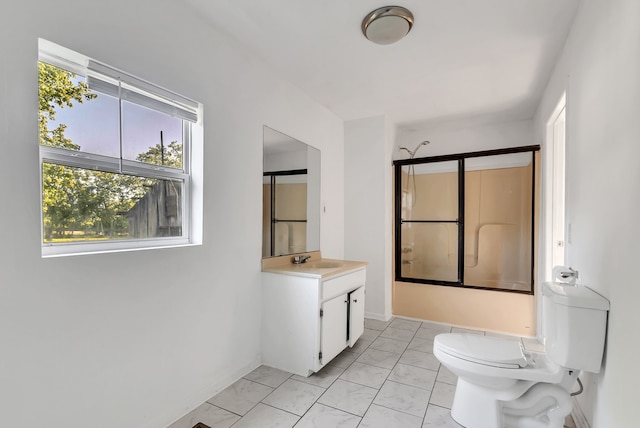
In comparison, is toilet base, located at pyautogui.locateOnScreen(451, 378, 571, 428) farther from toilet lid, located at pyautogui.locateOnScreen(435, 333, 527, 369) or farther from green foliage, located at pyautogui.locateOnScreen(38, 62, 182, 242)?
green foliage, located at pyautogui.locateOnScreen(38, 62, 182, 242)

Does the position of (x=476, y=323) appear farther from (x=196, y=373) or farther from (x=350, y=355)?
(x=196, y=373)

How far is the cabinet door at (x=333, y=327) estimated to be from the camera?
7.38 ft

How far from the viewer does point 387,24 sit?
1.84 meters

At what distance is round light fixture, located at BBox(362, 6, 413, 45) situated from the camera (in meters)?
1.77

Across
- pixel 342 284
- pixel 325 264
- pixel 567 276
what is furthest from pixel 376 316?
pixel 567 276

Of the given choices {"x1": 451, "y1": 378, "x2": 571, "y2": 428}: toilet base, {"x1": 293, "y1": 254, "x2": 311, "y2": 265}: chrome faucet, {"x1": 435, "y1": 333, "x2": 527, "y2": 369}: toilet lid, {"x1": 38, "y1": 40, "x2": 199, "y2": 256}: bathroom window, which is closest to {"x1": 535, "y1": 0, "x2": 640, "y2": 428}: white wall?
{"x1": 451, "y1": 378, "x2": 571, "y2": 428}: toilet base

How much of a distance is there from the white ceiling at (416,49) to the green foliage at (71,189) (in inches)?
34.4

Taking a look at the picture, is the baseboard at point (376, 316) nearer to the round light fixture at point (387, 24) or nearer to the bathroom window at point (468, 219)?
the bathroom window at point (468, 219)

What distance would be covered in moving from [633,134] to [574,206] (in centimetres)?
85

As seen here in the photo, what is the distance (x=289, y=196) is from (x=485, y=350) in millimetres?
1871

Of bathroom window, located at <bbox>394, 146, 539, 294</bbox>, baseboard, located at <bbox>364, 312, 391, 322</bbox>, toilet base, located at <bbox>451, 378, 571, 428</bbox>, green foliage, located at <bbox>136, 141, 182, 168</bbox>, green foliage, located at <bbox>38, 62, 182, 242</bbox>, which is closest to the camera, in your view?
green foliage, located at <bbox>38, 62, 182, 242</bbox>

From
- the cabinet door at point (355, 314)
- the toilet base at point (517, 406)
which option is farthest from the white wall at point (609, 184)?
the cabinet door at point (355, 314)

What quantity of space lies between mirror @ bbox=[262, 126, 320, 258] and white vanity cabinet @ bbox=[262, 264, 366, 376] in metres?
0.37

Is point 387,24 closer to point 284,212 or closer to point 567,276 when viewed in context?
point 284,212
